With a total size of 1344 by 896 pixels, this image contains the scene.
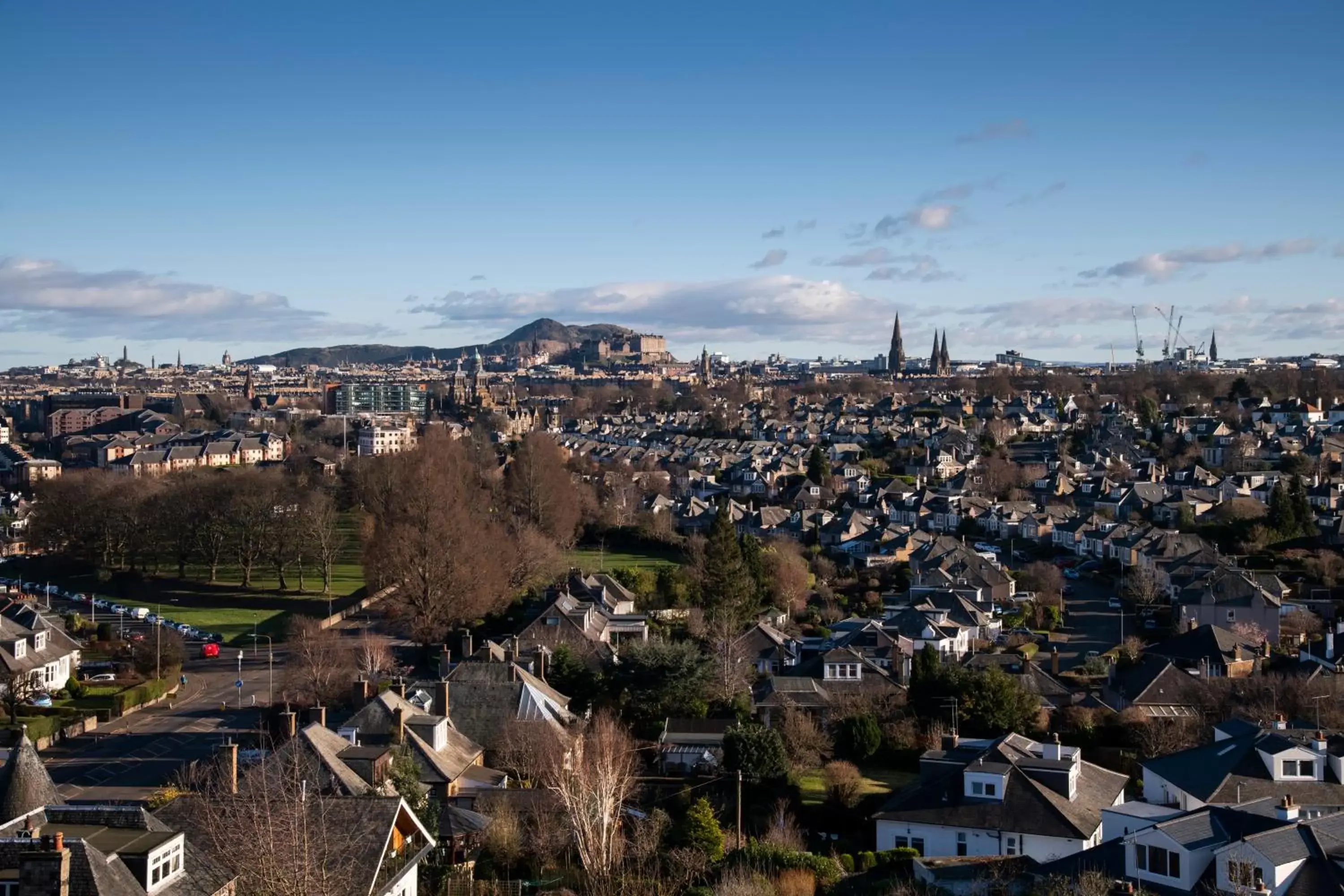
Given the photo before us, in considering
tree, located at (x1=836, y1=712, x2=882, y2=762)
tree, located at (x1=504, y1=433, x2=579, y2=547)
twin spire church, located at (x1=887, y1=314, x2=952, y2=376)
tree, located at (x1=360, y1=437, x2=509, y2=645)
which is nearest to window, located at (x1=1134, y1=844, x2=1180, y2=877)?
tree, located at (x1=836, y1=712, x2=882, y2=762)

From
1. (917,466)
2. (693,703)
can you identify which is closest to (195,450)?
(917,466)

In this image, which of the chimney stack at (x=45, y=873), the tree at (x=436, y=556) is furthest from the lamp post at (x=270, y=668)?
the chimney stack at (x=45, y=873)

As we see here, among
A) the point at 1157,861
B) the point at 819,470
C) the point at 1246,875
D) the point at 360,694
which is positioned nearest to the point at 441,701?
the point at 360,694

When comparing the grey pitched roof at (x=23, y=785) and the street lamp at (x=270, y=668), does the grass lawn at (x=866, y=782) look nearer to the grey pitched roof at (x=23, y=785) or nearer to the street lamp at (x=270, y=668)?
the street lamp at (x=270, y=668)

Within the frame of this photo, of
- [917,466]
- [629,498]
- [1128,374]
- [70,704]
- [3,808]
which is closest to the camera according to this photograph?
[3,808]

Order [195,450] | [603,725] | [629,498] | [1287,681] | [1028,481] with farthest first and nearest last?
[195,450] < [1028,481] < [629,498] < [1287,681] < [603,725]

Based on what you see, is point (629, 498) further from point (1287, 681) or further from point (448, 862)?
point (448, 862)

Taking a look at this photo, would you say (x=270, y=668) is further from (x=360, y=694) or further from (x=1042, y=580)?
(x=1042, y=580)

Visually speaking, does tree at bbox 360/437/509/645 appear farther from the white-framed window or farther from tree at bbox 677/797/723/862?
the white-framed window
